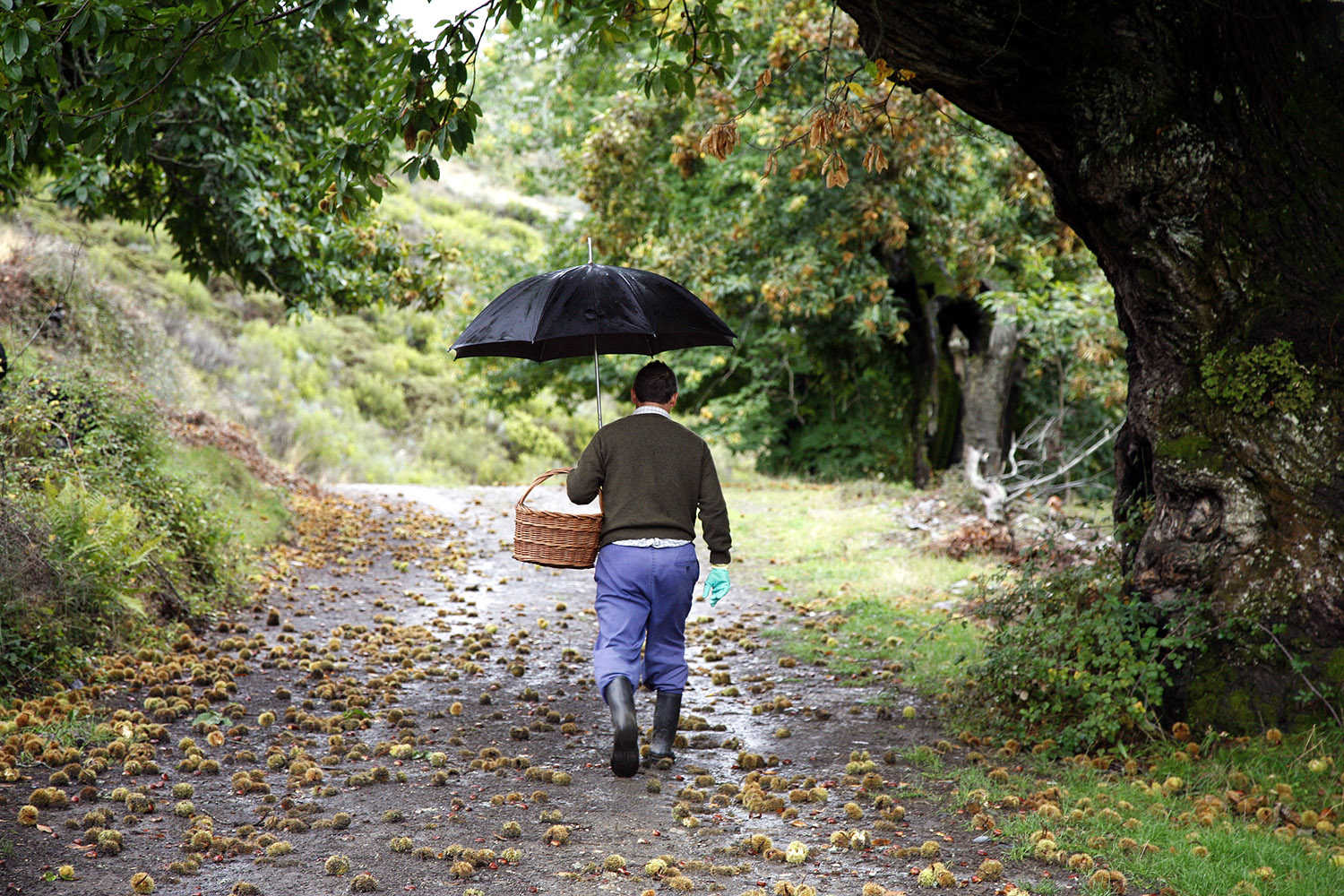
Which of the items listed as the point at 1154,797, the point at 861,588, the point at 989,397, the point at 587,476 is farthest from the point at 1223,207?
the point at 989,397

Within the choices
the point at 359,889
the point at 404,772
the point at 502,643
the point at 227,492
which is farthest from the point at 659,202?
the point at 359,889

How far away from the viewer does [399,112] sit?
529 cm

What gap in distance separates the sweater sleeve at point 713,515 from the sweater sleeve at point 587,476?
1.70 ft

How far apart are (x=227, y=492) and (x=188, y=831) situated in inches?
267

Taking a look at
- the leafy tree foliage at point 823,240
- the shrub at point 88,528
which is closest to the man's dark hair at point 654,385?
the shrub at point 88,528

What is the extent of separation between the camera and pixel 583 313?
195 inches

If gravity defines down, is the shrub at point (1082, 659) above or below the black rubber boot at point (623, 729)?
above

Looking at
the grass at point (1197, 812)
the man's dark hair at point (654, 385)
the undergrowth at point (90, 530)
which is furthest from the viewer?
the undergrowth at point (90, 530)

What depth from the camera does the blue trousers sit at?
475cm

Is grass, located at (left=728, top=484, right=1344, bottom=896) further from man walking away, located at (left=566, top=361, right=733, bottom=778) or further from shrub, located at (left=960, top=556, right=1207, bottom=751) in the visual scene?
man walking away, located at (left=566, top=361, right=733, bottom=778)

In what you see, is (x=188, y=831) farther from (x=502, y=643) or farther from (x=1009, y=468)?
(x=1009, y=468)

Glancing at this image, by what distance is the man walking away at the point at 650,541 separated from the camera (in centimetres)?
476

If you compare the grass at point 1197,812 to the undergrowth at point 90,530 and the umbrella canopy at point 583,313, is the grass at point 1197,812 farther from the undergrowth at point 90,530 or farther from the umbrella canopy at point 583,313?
the undergrowth at point 90,530

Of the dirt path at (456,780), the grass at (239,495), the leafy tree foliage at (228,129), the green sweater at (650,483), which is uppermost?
the leafy tree foliage at (228,129)
